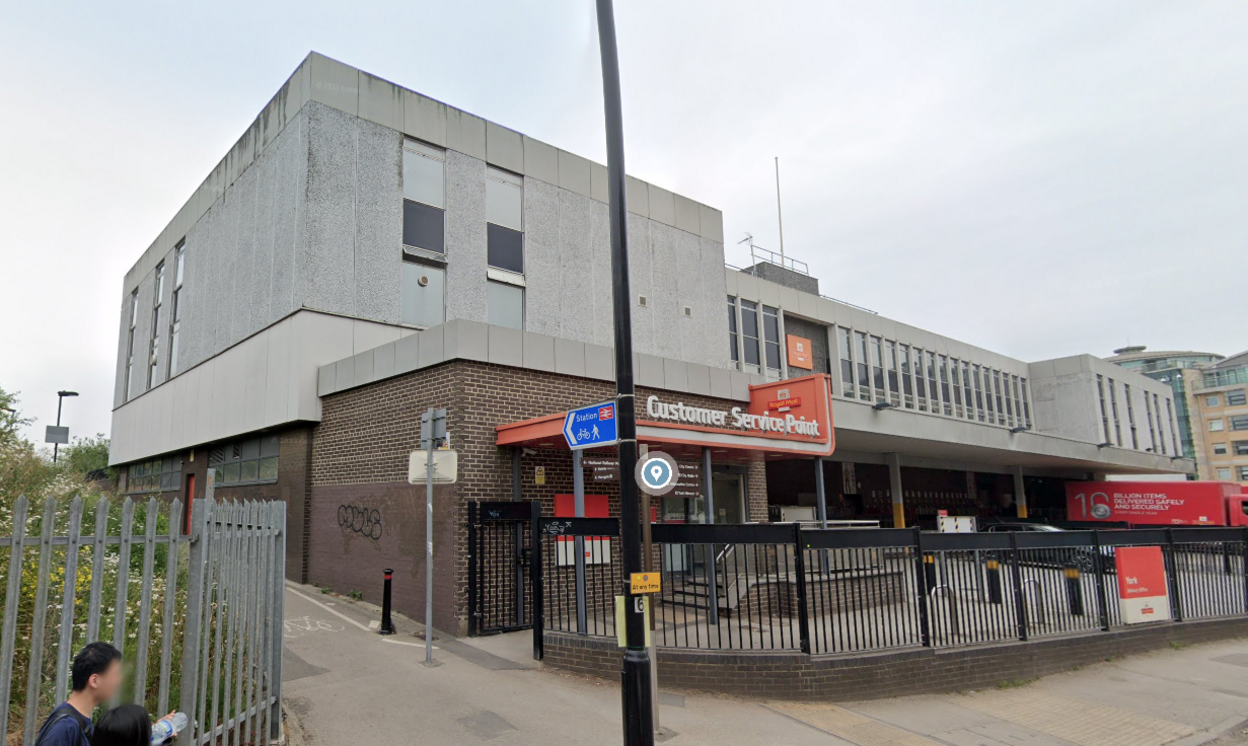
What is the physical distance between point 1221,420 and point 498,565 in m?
112

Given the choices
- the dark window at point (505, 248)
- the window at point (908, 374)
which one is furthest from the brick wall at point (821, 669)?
the window at point (908, 374)

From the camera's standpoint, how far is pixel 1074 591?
11812mm

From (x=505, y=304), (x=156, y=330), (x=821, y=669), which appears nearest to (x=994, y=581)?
(x=821, y=669)

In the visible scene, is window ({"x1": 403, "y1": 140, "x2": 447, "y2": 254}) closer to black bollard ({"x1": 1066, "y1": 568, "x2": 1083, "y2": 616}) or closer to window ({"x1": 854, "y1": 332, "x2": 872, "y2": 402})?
black bollard ({"x1": 1066, "y1": 568, "x2": 1083, "y2": 616})

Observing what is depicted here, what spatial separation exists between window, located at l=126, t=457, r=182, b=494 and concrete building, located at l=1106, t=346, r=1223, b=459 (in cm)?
9801

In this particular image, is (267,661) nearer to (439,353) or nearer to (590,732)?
(590,732)

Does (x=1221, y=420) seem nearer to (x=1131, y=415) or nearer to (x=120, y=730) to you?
(x=1131, y=415)

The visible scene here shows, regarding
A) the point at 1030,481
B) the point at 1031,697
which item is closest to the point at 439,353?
the point at 1031,697

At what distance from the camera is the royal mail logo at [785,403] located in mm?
17188

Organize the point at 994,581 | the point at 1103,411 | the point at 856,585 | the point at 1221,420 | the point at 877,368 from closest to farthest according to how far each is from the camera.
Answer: the point at 856,585
the point at 994,581
the point at 877,368
the point at 1103,411
the point at 1221,420

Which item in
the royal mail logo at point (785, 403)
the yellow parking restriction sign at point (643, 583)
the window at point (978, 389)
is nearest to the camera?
the yellow parking restriction sign at point (643, 583)

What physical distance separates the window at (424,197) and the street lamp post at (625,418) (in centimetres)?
1219

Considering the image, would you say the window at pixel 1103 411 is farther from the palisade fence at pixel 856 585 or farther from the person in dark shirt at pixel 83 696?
the person in dark shirt at pixel 83 696

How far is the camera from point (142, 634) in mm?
3996
